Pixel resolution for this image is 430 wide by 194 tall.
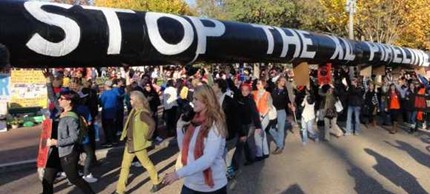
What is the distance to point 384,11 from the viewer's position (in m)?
30.8

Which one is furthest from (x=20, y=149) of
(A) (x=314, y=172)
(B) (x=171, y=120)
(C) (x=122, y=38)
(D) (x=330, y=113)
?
(D) (x=330, y=113)

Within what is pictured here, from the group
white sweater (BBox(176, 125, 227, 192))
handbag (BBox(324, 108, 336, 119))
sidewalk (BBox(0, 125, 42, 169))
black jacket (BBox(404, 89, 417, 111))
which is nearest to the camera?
white sweater (BBox(176, 125, 227, 192))

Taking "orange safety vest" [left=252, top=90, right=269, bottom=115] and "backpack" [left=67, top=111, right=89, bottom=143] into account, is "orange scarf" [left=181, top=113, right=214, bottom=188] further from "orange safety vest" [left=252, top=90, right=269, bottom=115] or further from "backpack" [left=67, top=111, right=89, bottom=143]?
"orange safety vest" [left=252, top=90, right=269, bottom=115]

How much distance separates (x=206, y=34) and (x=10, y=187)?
11.9 feet

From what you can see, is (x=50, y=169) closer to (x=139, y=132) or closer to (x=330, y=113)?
(x=139, y=132)

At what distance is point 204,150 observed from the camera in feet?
12.4

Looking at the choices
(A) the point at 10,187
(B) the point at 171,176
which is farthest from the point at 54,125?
(B) the point at 171,176

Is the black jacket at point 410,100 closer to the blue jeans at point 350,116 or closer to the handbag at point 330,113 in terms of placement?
the blue jeans at point 350,116

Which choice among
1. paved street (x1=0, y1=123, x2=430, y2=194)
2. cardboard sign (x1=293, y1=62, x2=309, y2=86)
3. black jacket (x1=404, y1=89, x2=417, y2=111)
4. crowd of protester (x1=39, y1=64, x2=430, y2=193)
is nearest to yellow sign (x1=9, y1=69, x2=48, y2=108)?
crowd of protester (x1=39, y1=64, x2=430, y2=193)

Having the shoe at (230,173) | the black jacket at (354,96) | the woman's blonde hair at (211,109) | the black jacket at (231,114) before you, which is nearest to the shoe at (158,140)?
the shoe at (230,173)

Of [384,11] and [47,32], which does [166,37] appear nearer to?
[47,32]

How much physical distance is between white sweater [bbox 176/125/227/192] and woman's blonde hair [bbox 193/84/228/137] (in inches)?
1.7

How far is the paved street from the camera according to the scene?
23.7 ft

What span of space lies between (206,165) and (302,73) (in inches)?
299
